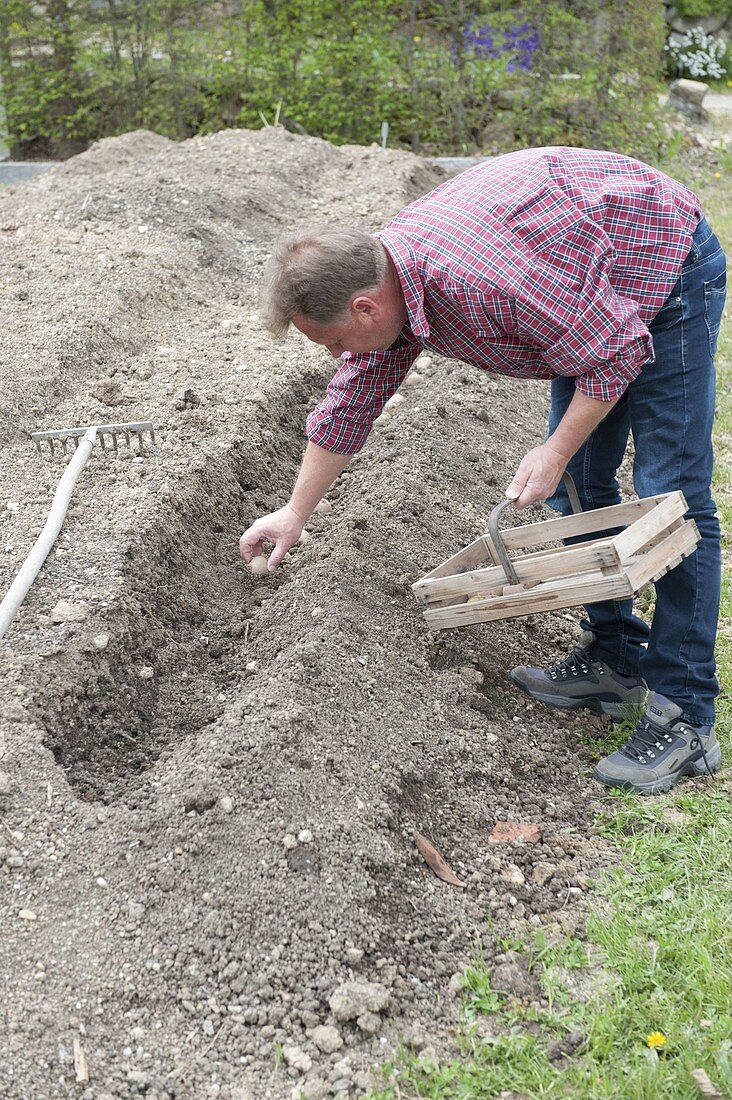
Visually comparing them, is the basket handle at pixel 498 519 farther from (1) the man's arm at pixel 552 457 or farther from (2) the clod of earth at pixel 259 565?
(2) the clod of earth at pixel 259 565

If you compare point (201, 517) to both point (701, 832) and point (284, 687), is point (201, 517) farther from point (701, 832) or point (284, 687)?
point (701, 832)

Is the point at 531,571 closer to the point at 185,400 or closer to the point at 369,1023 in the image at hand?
the point at 369,1023

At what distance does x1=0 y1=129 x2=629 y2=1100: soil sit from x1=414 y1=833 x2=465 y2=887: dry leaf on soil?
0.03 metres

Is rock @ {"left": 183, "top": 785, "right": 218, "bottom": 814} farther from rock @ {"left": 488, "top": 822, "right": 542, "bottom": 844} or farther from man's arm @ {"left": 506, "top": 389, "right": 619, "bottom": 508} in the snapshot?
man's arm @ {"left": 506, "top": 389, "right": 619, "bottom": 508}

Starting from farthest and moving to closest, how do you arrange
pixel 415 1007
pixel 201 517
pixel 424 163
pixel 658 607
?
pixel 424 163 → pixel 201 517 → pixel 658 607 → pixel 415 1007

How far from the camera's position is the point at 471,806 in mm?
2795

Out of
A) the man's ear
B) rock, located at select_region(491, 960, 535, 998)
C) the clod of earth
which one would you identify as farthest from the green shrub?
rock, located at select_region(491, 960, 535, 998)

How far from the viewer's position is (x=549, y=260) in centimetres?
238

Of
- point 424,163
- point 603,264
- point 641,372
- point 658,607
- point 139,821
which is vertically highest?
point 603,264

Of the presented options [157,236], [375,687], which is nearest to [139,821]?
[375,687]

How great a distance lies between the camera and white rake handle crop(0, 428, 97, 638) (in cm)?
298

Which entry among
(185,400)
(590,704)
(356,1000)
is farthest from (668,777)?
(185,400)

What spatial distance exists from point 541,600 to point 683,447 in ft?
1.75

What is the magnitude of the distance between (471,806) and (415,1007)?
0.64 metres
